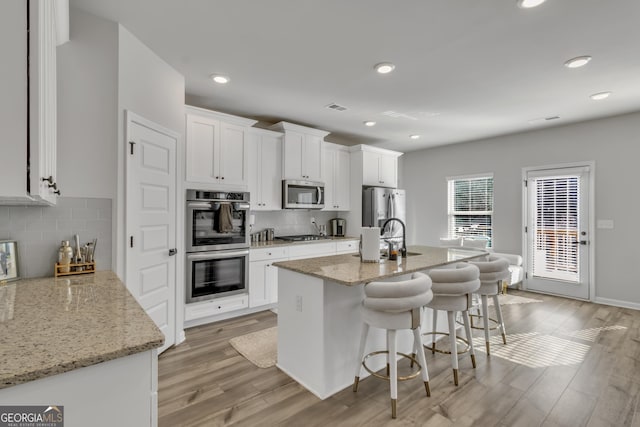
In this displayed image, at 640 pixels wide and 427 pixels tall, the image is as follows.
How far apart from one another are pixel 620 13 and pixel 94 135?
12.4ft

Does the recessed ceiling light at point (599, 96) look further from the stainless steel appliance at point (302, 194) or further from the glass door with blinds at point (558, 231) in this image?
the stainless steel appliance at point (302, 194)

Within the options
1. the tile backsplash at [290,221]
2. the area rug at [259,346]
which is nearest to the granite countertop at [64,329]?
the area rug at [259,346]

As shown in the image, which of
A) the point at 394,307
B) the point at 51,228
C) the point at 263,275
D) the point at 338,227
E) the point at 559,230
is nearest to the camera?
the point at 394,307

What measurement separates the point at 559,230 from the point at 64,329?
6.05m

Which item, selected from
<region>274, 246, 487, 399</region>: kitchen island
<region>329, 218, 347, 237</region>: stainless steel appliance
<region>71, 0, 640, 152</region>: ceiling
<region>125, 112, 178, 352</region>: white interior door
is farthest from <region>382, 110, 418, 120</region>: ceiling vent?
<region>125, 112, 178, 352</region>: white interior door

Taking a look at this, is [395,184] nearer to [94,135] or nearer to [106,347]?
[94,135]

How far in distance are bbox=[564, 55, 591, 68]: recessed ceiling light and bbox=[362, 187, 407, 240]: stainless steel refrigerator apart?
9.62 feet

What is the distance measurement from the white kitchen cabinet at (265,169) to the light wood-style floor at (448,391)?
1.87 meters

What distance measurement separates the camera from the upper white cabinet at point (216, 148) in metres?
3.55

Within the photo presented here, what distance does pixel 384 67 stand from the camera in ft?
9.61

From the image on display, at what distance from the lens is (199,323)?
3.59 metres

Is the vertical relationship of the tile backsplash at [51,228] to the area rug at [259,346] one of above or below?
above

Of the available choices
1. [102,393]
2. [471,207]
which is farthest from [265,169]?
[471,207]

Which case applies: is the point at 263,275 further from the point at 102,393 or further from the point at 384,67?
the point at 102,393
